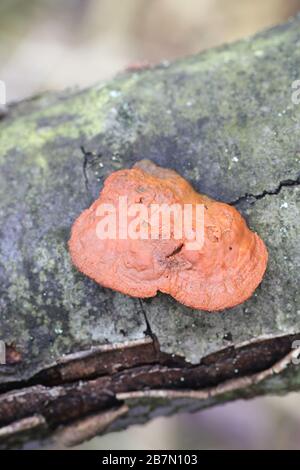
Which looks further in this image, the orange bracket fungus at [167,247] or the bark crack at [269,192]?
the bark crack at [269,192]

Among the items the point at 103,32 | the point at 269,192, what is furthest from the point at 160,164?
the point at 103,32

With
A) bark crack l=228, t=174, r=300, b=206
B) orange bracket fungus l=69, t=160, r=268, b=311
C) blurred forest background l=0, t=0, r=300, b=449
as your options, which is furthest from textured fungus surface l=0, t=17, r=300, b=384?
blurred forest background l=0, t=0, r=300, b=449

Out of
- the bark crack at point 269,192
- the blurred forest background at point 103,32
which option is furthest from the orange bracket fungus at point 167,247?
the blurred forest background at point 103,32

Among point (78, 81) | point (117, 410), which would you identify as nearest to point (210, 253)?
point (117, 410)

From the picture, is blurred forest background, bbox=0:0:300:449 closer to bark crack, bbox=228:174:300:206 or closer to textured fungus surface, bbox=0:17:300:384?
textured fungus surface, bbox=0:17:300:384

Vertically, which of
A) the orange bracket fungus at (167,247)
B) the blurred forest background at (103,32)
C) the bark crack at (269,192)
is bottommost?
the orange bracket fungus at (167,247)

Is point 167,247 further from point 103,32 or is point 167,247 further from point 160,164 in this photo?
point 103,32

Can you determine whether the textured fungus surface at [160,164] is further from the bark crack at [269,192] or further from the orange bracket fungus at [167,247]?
the orange bracket fungus at [167,247]

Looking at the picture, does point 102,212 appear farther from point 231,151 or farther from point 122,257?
point 231,151

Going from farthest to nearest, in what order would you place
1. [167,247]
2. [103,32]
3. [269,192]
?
[103,32]
[269,192]
[167,247]
